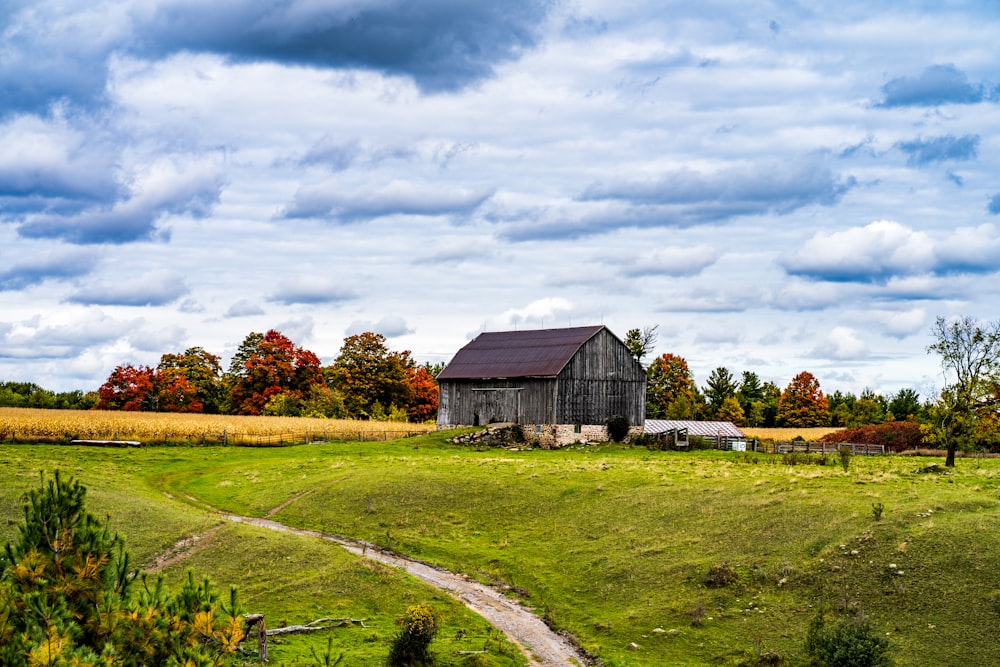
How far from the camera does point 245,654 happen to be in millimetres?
26125

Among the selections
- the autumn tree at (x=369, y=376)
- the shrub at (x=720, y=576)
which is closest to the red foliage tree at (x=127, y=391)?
the autumn tree at (x=369, y=376)

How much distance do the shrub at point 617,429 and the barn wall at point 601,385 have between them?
2.64 feet

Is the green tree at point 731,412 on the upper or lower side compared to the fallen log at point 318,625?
upper

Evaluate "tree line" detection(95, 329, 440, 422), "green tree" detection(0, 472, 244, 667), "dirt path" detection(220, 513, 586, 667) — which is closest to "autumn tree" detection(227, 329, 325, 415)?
"tree line" detection(95, 329, 440, 422)

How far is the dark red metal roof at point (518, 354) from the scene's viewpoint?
8462cm

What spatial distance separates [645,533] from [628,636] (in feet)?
33.1

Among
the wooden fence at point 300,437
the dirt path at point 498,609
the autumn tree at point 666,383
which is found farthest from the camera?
the autumn tree at point 666,383

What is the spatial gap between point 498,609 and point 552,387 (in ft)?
163

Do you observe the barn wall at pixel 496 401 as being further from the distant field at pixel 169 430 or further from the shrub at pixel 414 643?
the shrub at pixel 414 643

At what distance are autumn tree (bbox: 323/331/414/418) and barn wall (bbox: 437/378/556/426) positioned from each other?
1190 inches

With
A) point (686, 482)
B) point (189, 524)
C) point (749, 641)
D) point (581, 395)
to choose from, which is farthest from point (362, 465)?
point (749, 641)

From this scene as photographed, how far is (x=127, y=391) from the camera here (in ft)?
390

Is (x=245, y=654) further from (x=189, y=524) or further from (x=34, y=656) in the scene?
(x=189, y=524)

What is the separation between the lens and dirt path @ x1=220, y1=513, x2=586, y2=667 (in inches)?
1122
